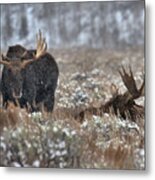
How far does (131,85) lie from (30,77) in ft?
1.18

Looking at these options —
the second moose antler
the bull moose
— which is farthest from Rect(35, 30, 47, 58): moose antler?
the second moose antler

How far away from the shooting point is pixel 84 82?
5.38ft

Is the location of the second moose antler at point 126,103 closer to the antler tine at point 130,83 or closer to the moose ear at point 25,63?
the antler tine at point 130,83

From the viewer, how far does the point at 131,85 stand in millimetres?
1610

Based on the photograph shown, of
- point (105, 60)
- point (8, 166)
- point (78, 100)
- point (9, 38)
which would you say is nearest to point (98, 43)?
point (105, 60)

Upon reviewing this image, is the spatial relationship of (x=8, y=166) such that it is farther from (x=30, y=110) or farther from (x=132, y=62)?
(x=132, y=62)

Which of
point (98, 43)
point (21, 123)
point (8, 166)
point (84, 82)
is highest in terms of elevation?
point (98, 43)

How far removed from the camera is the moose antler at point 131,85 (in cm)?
160

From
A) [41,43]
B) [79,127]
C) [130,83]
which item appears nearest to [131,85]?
[130,83]

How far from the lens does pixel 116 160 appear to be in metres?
1.62

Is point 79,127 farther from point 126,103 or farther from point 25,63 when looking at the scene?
point 25,63

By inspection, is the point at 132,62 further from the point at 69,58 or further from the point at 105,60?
the point at 69,58

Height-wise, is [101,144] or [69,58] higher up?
[69,58]

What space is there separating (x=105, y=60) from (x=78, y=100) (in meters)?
0.17
